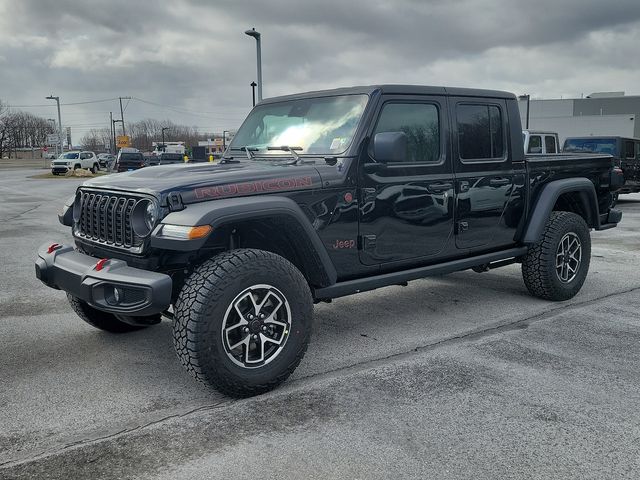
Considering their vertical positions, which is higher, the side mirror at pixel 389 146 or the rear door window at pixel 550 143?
the rear door window at pixel 550 143

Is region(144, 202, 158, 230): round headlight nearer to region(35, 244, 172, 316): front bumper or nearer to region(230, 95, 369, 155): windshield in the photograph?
region(35, 244, 172, 316): front bumper

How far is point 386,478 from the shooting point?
2.61 m

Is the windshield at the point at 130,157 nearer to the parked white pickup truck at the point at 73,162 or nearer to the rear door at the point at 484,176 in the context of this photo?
the parked white pickup truck at the point at 73,162

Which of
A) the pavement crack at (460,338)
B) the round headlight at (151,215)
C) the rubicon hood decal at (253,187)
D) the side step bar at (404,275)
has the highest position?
the rubicon hood decal at (253,187)

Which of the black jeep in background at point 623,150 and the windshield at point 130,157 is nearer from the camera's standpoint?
the black jeep in background at point 623,150

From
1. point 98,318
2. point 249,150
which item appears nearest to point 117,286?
point 98,318

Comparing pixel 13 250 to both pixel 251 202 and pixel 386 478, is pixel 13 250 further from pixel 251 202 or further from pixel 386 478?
pixel 386 478

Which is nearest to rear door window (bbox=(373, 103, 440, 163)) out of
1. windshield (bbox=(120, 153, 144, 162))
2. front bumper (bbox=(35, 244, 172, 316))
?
front bumper (bbox=(35, 244, 172, 316))

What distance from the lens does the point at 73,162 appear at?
40.0 m

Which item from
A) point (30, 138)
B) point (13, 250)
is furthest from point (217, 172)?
point (30, 138)

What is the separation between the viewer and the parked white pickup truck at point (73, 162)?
126 feet

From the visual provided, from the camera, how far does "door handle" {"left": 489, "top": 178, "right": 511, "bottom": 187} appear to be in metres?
4.98

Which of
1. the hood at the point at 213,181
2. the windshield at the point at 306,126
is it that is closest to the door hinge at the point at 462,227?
the windshield at the point at 306,126

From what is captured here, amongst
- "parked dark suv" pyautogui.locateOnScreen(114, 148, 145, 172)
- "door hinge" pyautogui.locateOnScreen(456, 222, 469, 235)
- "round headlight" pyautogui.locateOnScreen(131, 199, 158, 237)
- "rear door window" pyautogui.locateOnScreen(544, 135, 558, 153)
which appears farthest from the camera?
"parked dark suv" pyautogui.locateOnScreen(114, 148, 145, 172)
